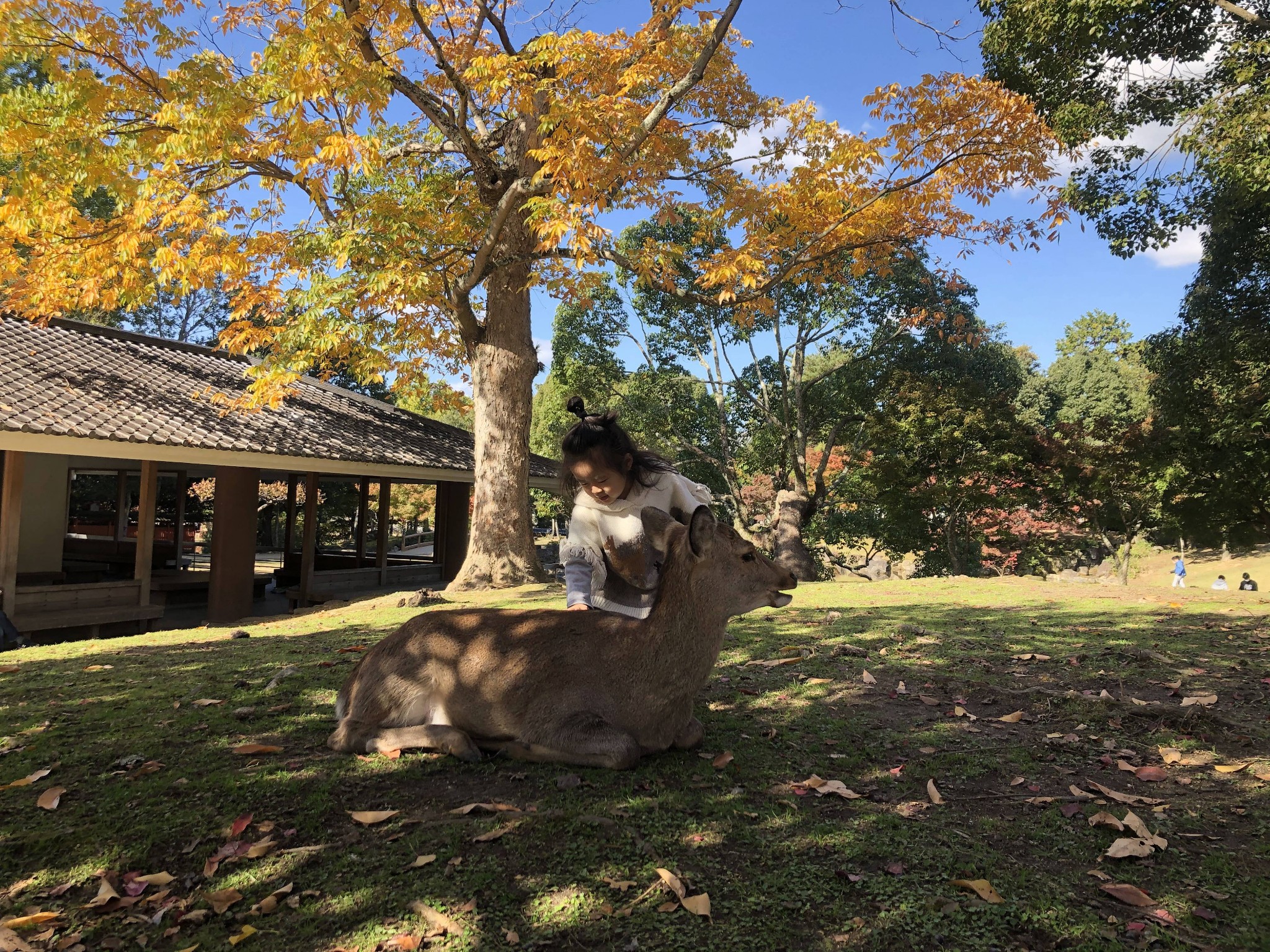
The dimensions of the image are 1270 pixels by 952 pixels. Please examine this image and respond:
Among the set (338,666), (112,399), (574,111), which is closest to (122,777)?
(338,666)

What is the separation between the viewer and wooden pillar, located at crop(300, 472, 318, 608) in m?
14.9

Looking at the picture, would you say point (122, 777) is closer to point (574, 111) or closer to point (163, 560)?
point (574, 111)

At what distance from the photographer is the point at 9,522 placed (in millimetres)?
10258

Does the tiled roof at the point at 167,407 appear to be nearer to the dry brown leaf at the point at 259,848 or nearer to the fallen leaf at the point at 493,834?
the dry brown leaf at the point at 259,848

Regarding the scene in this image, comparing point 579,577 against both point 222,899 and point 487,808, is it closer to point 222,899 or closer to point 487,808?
point 487,808

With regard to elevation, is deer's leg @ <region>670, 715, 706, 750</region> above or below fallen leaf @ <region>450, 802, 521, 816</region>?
above

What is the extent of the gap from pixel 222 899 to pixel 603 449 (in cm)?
218

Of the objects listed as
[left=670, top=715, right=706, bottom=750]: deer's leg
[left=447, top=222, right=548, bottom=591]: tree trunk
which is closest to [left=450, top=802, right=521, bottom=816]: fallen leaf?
[left=670, top=715, right=706, bottom=750]: deer's leg

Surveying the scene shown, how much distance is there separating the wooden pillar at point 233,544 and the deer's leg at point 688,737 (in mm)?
11792

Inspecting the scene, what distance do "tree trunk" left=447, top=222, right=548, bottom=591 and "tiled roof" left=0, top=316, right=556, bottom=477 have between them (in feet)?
10.4

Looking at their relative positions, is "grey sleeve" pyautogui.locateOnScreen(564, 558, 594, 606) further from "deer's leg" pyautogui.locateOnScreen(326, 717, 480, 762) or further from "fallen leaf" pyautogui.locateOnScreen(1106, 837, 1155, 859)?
"fallen leaf" pyautogui.locateOnScreen(1106, 837, 1155, 859)

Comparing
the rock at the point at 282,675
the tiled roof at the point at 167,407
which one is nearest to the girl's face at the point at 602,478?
the rock at the point at 282,675

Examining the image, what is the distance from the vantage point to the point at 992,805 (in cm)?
293

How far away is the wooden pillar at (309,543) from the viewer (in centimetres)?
1492
